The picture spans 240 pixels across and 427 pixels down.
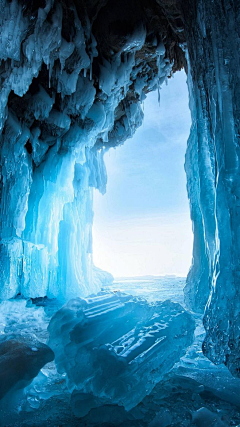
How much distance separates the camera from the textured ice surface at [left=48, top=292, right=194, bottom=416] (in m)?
1.75

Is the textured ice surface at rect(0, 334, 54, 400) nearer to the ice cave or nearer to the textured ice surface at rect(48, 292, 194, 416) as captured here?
the ice cave

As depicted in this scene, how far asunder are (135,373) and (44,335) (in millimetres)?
1865

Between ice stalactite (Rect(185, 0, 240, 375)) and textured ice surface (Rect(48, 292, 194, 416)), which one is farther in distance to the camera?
ice stalactite (Rect(185, 0, 240, 375))

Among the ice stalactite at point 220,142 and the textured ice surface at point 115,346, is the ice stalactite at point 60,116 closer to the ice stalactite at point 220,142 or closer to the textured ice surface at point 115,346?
the ice stalactite at point 220,142

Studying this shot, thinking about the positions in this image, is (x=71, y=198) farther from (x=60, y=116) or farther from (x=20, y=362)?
(x=20, y=362)

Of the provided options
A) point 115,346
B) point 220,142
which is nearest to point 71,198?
point 220,142

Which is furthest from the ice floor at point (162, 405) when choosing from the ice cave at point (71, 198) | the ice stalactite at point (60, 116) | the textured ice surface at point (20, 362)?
the ice stalactite at point (60, 116)

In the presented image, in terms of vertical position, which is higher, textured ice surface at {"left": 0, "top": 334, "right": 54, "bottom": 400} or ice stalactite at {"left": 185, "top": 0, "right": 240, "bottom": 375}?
ice stalactite at {"left": 185, "top": 0, "right": 240, "bottom": 375}

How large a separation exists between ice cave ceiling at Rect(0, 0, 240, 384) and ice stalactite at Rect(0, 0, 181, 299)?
0.08 ft

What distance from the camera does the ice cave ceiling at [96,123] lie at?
7.72ft

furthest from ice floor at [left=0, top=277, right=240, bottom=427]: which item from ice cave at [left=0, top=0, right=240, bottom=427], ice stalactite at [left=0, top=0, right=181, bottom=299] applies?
ice stalactite at [left=0, top=0, right=181, bottom=299]

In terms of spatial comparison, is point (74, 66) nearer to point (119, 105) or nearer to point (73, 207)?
point (119, 105)

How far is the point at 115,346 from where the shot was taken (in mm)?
2098

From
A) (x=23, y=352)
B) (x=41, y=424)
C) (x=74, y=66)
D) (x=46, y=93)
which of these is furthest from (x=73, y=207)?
(x=41, y=424)
